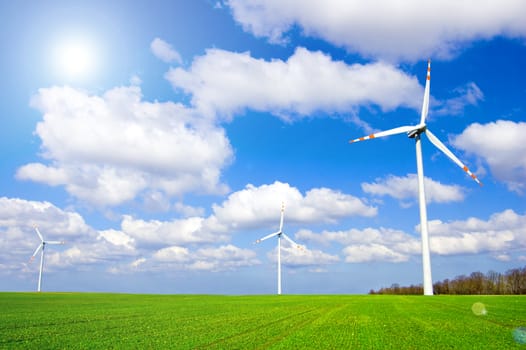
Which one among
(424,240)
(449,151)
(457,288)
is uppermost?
(449,151)

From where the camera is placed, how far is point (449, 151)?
2758 inches

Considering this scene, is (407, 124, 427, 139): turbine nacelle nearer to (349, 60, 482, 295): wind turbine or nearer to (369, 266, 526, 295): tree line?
(349, 60, 482, 295): wind turbine

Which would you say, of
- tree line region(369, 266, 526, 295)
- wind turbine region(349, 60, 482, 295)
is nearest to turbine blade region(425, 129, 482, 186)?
wind turbine region(349, 60, 482, 295)

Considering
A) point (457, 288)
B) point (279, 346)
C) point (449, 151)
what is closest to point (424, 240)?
point (449, 151)

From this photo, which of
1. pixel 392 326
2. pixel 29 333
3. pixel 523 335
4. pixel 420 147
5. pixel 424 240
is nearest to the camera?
pixel 523 335

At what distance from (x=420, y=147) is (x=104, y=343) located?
63716mm

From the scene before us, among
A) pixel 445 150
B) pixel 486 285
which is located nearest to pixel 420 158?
pixel 445 150

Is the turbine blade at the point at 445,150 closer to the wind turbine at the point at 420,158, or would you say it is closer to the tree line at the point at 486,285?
the wind turbine at the point at 420,158

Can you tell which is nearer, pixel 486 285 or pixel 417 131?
pixel 417 131

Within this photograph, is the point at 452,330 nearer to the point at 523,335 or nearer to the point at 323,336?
the point at 523,335

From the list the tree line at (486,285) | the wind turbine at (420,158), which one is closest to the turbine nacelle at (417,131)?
the wind turbine at (420,158)

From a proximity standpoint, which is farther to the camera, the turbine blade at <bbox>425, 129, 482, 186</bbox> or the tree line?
the tree line

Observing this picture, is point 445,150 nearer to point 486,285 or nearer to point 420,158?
point 420,158

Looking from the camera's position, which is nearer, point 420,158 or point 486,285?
point 420,158
